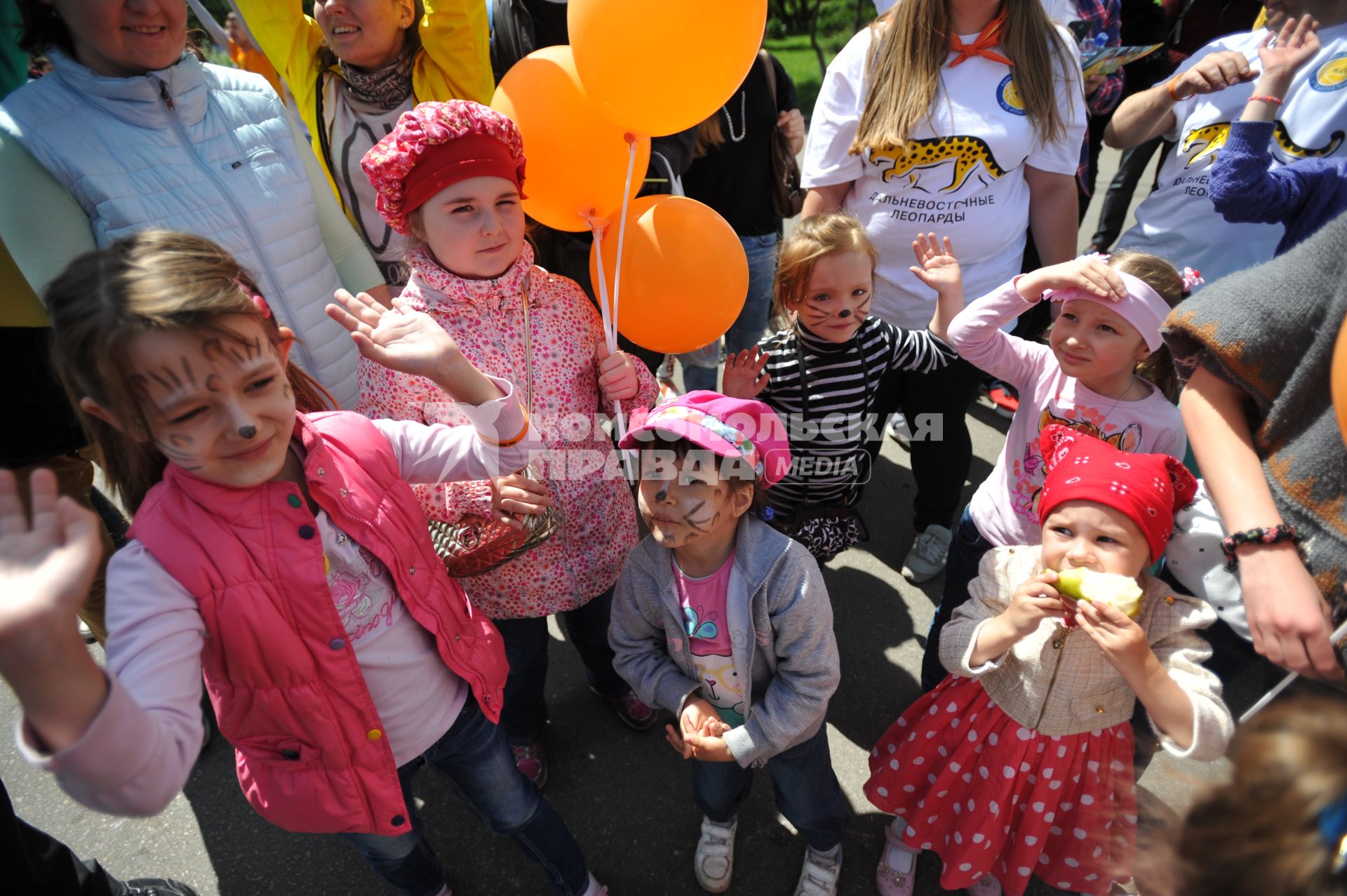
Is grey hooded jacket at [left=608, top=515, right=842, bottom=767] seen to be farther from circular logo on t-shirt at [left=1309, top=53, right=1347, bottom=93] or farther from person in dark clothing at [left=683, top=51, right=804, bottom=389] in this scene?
circular logo on t-shirt at [left=1309, top=53, right=1347, bottom=93]

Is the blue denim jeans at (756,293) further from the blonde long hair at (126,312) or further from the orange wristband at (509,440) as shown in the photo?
the blonde long hair at (126,312)

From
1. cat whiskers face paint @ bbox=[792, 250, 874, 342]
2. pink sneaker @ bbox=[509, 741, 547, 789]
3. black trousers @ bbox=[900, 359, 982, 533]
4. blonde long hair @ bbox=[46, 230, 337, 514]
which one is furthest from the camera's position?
black trousers @ bbox=[900, 359, 982, 533]

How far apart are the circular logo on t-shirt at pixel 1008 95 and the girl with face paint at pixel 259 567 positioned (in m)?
1.82

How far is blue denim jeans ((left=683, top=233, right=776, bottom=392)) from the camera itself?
327 cm

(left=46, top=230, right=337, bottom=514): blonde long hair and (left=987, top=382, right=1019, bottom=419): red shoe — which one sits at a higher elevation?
(left=46, top=230, right=337, bottom=514): blonde long hair

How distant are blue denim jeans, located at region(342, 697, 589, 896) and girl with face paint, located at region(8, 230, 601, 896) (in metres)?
0.01

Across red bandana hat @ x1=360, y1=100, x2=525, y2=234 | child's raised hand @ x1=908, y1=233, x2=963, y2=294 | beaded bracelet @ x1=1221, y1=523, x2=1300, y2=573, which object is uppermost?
red bandana hat @ x1=360, y1=100, x2=525, y2=234

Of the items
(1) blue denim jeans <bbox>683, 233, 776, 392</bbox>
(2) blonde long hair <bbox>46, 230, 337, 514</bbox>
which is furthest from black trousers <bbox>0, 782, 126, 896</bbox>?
(1) blue denim jeans <bbox>683, 233, 776, 392</bbox>

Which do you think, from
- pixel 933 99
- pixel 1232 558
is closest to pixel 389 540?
pixel 1232 558

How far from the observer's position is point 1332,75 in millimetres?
2152

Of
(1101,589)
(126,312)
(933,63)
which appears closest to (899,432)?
(933,63)

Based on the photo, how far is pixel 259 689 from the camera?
129cm

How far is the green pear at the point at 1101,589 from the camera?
1.36 metres

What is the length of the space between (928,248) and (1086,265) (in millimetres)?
490
